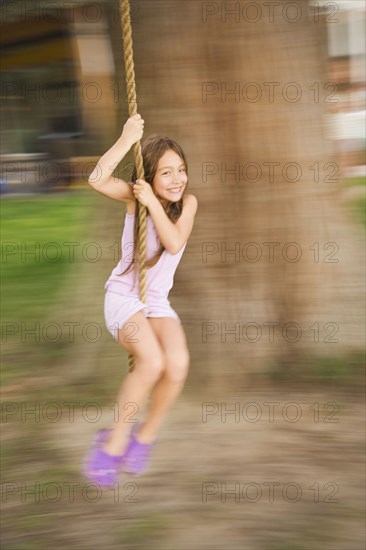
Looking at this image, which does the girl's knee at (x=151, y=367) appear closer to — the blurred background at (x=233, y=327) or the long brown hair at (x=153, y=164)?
the long brown hair at (x=153, y=164)

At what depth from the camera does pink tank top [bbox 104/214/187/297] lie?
271 cm

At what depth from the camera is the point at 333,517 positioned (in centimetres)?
366

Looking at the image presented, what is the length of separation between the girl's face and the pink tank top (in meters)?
0.10

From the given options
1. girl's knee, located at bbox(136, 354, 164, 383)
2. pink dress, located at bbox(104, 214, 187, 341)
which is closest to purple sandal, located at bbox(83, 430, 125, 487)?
girl's knee, located at bbox(136, 354, 164, 383)

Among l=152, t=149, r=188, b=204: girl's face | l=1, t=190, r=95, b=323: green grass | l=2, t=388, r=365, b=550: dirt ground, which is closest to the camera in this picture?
l=152, t=149, r=188, b=204: girl's face

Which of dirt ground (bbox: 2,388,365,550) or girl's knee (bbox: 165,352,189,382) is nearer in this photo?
girl's knee (bbox: 165,352,189,382)

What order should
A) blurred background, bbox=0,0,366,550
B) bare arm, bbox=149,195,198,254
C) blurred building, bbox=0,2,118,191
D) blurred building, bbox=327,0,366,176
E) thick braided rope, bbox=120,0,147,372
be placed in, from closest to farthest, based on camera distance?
1. thick braided rope, bbox=120,0,147,372
2. bare arm, bbox=149,195,198,254
3. blurred background, bbox=0,0,366,550
4. blurred building, bbox=0,2,118,191
5. blurred building, bbox=327,0,366,176

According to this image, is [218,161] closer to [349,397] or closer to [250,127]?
[250,127]

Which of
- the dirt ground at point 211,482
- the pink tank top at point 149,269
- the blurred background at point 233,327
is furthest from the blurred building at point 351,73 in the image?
the pink tank top at point 149,269

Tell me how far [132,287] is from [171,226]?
9.4 inches

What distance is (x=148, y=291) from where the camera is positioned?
2.76 m

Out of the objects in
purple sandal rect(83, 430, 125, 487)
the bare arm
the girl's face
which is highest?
the girl's face

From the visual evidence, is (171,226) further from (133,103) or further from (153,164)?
(133,103)

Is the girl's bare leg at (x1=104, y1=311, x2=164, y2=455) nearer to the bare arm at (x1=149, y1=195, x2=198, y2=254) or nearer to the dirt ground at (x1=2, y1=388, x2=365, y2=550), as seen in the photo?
the bare arm at (x1=149, y1=195, x2=198, y2=254)
